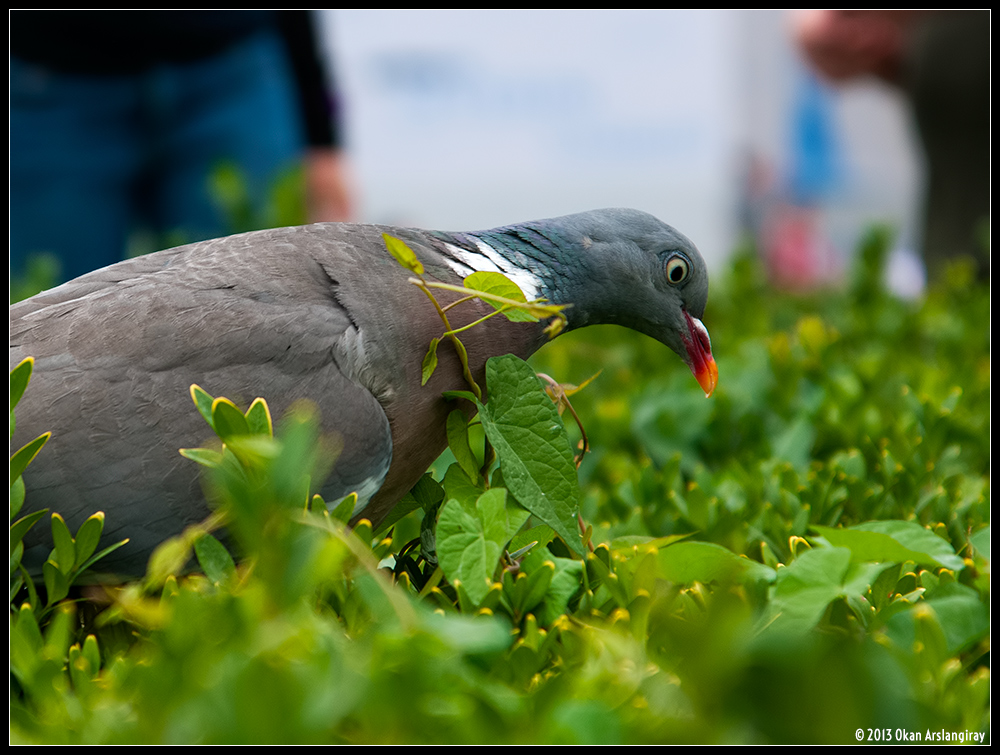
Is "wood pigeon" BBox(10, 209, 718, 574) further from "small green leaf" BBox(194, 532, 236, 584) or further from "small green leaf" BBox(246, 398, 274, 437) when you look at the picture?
"small green leaf" BBox(246, 398, 274, 437)

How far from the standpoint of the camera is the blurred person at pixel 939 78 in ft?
15.4

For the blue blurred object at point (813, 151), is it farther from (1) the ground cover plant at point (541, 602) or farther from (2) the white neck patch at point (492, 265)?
(2) the white neck patch at point (492, 265)

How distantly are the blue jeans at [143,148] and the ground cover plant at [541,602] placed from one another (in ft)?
8.50

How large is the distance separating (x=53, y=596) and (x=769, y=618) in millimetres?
1100

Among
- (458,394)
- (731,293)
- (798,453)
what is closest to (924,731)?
(458,394)

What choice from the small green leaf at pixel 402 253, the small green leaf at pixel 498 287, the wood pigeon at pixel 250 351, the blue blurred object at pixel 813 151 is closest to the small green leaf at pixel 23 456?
the wood pigeon at pixel 250 351

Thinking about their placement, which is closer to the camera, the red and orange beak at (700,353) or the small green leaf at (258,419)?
the small green leaf at (258,419)

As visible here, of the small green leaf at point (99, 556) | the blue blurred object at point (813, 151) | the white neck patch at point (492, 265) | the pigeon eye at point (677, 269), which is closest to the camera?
the small green leaf at point (99, 556)

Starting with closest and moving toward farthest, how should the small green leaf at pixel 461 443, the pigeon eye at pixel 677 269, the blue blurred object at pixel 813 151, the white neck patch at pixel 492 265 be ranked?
the small green leaf at pixel 461 443 → the white neck patch at pixel 492 265 → the pigeon eye at pixel 677 269 → the blue blurred object at pixel 813 151

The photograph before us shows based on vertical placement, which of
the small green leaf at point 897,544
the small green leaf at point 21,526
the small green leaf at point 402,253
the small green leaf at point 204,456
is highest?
the small green leaf at point 402,253

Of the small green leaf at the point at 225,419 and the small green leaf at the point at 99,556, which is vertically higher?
the small green leaf at the point at 225,419

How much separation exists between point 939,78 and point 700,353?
134 inches

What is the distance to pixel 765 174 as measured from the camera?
1177 cm

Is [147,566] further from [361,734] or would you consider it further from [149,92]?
[149,92]
